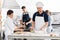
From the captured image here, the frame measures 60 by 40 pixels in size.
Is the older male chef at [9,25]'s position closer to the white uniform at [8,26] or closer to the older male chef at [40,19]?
the white uniform at [8,26]

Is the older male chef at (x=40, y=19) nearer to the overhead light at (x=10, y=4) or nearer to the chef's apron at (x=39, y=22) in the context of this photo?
the chef's apron at (x=39, y=22)

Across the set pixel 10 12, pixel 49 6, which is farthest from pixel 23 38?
pixel 49 6

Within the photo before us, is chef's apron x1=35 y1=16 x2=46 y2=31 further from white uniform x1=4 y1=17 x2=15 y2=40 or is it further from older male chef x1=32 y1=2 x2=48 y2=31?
white uniform x1=4 y1=17 x2=15 y2=40

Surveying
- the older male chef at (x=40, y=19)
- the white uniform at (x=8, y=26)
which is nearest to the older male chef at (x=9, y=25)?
the white uniform at (x=8, y=26)

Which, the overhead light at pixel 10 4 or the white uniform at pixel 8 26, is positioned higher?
the overhead light at pixel 10 4

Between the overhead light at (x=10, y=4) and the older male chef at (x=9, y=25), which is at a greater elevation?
the overhead light at (x=10, y=4)

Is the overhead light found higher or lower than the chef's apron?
higher

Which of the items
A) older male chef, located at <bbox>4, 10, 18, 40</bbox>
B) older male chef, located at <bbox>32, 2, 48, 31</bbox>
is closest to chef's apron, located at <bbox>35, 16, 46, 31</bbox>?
older male chef, located at <bbox>32, 2, 48, 31</bbox>

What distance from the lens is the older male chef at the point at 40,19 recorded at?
1.29 m

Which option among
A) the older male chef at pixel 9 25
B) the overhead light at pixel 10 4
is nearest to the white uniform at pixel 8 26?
the older male chef at pixel 9 25

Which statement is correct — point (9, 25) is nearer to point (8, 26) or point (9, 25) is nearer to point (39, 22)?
point (8, 26)

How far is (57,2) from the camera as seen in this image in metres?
1.31

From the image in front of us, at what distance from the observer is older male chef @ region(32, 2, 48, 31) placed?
129 centimetres

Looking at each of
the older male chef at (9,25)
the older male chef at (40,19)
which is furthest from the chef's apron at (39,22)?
the older male chef at (9,25)
